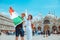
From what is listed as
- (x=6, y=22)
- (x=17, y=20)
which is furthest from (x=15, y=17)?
(x=6, y=22)

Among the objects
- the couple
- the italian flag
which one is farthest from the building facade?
the italian flag

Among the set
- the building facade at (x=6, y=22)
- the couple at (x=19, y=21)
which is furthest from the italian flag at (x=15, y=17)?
the building facade at (x=6, y=22)

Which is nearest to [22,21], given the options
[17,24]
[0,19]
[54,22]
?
[17,24]

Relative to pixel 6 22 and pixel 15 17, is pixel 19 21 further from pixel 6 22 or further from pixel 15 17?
pixel 6 22

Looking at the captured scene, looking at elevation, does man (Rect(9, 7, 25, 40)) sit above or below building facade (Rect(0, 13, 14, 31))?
below

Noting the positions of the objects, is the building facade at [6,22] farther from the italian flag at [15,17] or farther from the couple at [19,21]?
the italian flag at [15,17]

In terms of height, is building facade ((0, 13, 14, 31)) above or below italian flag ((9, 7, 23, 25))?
above

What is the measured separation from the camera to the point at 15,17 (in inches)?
186

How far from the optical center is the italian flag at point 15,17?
4.72 m

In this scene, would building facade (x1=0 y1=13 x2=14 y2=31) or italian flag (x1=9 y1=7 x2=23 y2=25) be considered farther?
building facade (x1=0 y1=13 x2=14 y2=31)

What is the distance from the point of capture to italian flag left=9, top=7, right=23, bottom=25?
472 centimetres

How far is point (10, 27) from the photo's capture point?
35750 mm

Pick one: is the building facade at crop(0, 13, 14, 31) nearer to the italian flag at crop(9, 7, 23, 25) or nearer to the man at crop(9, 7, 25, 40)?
the man at crop(9, 7, 25, 40)

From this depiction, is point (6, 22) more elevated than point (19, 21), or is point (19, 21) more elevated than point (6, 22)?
point (6, 22)
